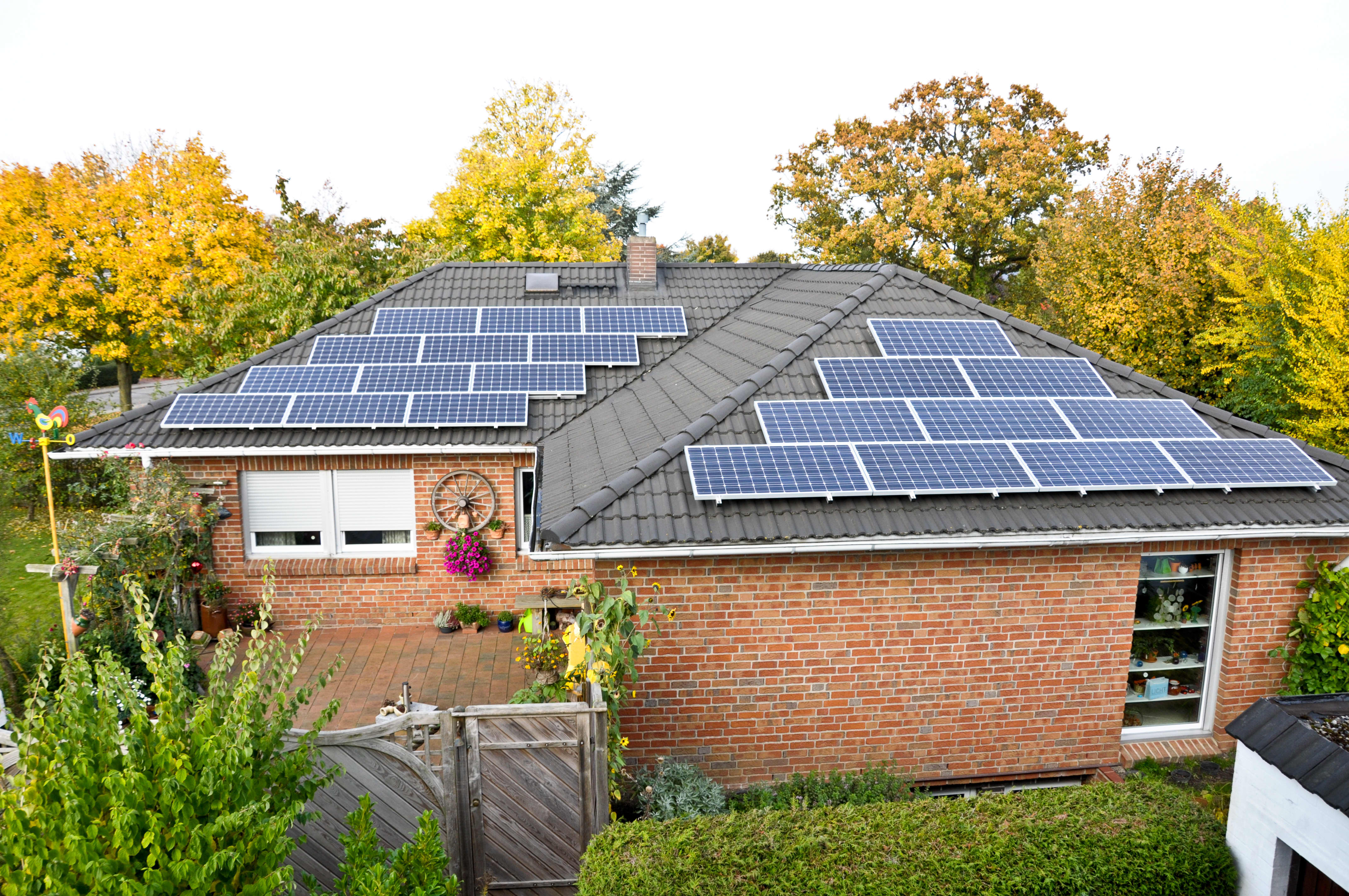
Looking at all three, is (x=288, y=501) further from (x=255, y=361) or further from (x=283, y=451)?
(x=255, y=361)

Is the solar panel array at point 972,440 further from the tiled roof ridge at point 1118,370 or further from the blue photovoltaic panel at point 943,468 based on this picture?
the tiled roof ridge at point 1118,370

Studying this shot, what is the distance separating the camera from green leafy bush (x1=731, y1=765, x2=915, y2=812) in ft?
22.6

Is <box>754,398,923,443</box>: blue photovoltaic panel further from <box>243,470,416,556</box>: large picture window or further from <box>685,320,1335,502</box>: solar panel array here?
<box>243,470,416,556</box>: large picture window

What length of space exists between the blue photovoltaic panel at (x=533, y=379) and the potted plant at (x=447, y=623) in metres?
3.43

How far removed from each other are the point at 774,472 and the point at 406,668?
20.4 feet

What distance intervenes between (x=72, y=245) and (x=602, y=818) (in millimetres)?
27263

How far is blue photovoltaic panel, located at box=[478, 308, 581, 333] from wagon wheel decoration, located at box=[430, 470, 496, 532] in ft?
9.14

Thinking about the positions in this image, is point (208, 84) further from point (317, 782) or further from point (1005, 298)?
point (1005, 298)

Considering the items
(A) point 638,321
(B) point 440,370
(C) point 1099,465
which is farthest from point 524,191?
(C) point 1099,465

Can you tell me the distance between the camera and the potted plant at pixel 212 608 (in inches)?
441

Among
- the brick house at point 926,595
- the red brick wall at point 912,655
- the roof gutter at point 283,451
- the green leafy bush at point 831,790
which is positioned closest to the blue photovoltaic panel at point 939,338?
the brick house at point 926,595

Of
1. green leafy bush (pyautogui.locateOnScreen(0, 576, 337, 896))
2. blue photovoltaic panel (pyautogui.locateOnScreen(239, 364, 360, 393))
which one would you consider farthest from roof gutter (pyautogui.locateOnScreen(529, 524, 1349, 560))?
blue photovoltaic panel (pyautogui.locateOnScreen(239, 364, 360, 393))

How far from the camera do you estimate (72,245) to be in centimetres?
2397

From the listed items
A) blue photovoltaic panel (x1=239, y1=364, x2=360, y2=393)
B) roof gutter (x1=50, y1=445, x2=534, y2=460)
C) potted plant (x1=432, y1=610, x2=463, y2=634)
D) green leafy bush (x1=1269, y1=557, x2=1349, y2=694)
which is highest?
blue photovoltaic panel (x1=239, y1=364, x2=360, y2=393)
